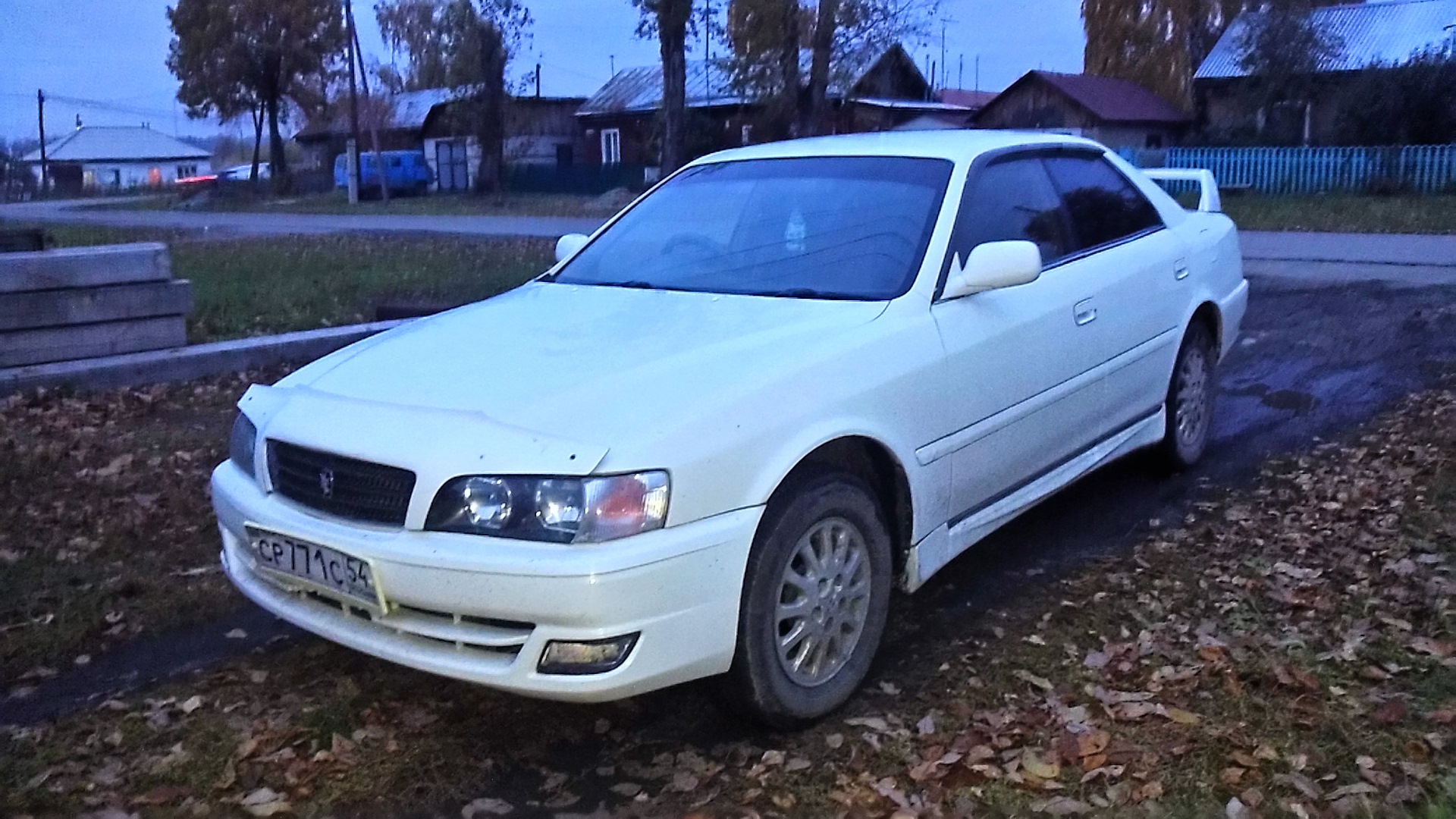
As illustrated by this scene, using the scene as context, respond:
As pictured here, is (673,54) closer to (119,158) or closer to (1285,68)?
(1285,68)

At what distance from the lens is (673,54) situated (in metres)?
A: 29.8

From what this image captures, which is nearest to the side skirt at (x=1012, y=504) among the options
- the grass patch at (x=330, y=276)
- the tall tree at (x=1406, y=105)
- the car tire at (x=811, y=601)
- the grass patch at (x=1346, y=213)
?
the car tire at (x=811, y=601)

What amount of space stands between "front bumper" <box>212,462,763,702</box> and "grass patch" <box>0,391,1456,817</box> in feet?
1.27

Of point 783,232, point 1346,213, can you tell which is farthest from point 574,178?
point 783,232

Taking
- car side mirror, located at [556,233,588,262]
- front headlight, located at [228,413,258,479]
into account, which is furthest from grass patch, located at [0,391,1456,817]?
car side mirror, located at [556,233,588,262]

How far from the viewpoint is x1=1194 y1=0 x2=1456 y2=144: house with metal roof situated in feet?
107

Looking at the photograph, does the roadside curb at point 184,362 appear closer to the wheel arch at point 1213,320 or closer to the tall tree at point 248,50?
the wheel arch at point 1213,320

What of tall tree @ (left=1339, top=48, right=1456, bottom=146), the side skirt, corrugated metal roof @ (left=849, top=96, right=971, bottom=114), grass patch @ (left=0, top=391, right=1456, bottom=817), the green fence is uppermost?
corrugated metal roof @ (left=849, top=96, right=971, bottom=114)

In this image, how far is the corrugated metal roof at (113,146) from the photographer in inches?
3570

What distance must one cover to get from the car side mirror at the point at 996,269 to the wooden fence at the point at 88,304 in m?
6.02

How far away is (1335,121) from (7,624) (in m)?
31.6

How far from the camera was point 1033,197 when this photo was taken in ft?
16.1

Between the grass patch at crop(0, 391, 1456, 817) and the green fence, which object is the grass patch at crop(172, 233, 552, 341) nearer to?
the grass patch at crop(0, 391, 1456, 817)

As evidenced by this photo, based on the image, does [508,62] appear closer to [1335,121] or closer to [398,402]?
[1335,121]
